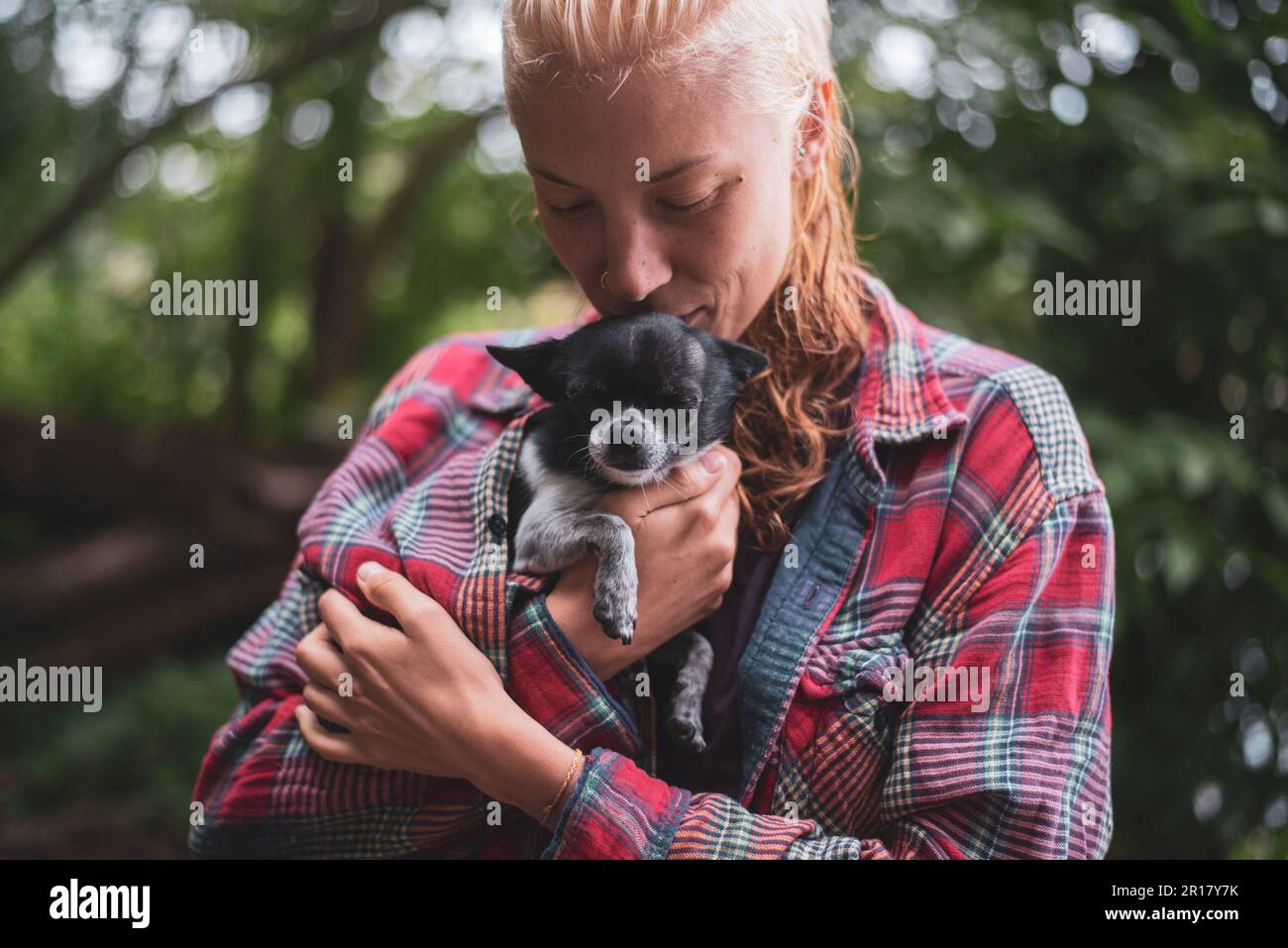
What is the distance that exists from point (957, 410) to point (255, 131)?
4930 mm

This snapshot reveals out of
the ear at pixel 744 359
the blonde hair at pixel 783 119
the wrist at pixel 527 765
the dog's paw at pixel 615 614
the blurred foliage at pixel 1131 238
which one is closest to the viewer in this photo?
the blonde hair at pixel 783 119

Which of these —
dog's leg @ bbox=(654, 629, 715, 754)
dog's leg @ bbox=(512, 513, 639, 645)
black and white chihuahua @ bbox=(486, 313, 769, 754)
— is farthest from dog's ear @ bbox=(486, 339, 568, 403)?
dog's leg @ bbox=(654, 629, 715, 754)

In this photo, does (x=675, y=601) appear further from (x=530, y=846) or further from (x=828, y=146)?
(x=828, y=146)

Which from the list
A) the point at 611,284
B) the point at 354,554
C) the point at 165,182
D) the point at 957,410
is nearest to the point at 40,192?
the point at 165,182

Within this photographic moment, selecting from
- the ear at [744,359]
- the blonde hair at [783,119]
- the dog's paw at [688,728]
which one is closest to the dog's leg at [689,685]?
the dog's paw at [688,728]

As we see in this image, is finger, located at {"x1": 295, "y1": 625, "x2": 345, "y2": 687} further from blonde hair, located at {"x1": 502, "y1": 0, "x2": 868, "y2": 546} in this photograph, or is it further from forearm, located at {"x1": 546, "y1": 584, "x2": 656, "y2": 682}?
blonde hair, located at {"x1": 502, "y1": 0, "x2": 868, "y2": 546}

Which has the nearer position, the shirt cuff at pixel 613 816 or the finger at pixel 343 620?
the shirt cuff at pixel 613 816

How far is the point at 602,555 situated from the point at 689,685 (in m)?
0.28

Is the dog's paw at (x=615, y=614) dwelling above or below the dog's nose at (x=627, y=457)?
below

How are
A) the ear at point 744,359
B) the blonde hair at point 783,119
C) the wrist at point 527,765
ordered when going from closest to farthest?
the blonde hair at point 783,119
the wrist at point 527,765
the ear at point 744,359

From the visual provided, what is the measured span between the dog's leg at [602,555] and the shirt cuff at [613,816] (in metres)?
0.22

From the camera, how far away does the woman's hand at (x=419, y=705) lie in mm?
1582

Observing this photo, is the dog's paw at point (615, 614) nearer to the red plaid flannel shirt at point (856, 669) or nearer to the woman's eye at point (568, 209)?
the red plaid flannel shirt at point (856, 669)

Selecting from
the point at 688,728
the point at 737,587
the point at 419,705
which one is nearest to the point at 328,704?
the point at 419,705
